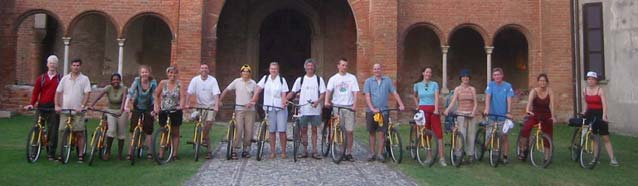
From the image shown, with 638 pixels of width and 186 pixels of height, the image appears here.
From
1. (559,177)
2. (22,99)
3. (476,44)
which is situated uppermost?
(476,44)

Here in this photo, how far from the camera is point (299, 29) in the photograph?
2000 cm

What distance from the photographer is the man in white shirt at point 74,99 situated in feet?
27.9

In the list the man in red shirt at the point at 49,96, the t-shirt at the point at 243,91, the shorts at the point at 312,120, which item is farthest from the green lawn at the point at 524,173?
the man in red shirt at the point at 49,96

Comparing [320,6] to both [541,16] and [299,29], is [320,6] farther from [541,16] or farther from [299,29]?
[541,16]

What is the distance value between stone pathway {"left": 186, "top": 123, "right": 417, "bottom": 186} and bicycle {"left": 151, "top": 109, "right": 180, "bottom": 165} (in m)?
0.63

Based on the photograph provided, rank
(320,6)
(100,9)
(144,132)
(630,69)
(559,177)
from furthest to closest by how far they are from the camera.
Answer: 1. (320,6)
2. (100,9)
3. (630,69)
4. (144,132)
5. (559,177)

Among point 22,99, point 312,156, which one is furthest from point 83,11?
point 312,156

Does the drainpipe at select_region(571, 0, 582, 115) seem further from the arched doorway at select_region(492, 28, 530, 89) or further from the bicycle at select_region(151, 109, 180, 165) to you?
the bicycle at select_region(151, 109, 180, 165)

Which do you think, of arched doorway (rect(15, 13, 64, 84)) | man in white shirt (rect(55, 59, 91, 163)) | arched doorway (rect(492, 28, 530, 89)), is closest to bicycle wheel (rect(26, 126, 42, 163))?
man in white shirt (rect(55, 59, 91, 163))

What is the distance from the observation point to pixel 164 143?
8.59 m

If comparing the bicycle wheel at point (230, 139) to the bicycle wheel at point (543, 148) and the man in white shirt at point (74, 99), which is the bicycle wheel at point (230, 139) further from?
the bicycle wheel at point (543, 148)

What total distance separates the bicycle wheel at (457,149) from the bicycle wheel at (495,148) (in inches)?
19.2

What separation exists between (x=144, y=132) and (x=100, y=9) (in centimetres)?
875

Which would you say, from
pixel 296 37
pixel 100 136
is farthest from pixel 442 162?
pixel 296 37
